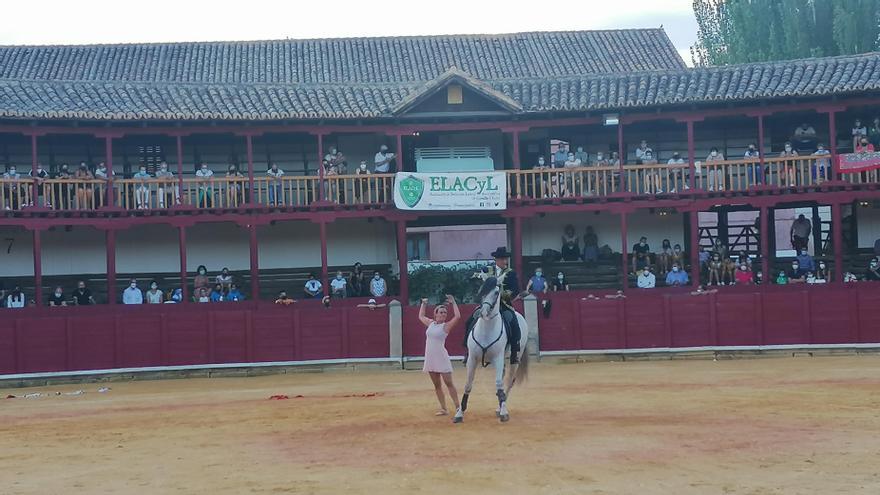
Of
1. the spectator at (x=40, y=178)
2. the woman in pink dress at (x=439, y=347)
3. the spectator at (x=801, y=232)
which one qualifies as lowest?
the woman in pink dress at (x=439, y=347)

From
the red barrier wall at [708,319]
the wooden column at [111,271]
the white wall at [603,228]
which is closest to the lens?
the red barrier wall at [708,319]

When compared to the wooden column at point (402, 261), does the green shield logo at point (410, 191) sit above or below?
above

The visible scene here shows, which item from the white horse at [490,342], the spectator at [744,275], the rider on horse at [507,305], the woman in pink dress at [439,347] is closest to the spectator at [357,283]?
the spectator at [744,275]

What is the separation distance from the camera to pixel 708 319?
27.4 m

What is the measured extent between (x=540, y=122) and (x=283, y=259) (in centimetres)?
790

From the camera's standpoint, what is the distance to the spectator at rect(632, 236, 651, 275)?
1252 inches

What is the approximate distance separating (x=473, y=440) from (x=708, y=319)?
15278mm

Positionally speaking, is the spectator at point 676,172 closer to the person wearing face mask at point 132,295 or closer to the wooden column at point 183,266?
the wooden column at point 183,266

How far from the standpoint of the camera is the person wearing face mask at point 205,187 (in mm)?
30484

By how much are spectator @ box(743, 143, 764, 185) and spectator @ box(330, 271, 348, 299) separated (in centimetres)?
1056

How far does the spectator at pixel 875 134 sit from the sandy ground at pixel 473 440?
1215cm

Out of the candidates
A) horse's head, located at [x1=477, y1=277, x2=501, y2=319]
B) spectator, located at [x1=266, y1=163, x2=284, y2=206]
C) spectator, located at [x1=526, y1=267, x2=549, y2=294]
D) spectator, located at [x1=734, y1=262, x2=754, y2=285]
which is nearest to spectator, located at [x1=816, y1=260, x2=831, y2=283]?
spectator, located at [x1=734, y1=262, x2=754, y2=285]

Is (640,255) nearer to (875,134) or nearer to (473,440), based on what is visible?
(875,134)

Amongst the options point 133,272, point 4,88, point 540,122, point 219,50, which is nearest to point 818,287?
point 540,122
